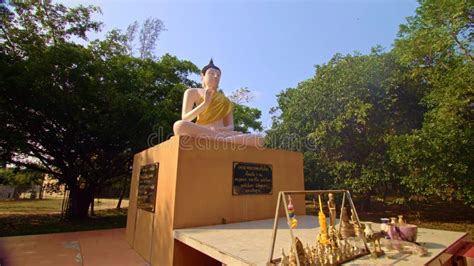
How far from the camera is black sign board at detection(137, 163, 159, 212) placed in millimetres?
4367

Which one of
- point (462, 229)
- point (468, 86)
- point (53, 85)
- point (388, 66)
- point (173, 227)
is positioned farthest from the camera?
point (388, 66)

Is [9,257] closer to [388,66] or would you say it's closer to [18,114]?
[18,114]

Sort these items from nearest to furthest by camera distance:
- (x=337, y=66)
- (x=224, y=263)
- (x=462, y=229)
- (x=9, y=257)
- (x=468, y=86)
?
(x=224, y=263), (x=9, y=257), (x=468, y=86), (x=462, y=229), (x=337, y=66)

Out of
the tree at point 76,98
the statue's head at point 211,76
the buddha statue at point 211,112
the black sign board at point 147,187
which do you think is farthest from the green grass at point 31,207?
the statue's head at point 211,76

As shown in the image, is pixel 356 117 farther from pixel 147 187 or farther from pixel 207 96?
pixel 147 187

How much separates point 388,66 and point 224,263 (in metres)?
8.69

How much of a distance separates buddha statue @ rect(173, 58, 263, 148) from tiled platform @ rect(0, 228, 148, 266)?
2490 millimetres

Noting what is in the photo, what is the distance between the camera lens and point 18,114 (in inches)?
303

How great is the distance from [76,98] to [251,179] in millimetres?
6295

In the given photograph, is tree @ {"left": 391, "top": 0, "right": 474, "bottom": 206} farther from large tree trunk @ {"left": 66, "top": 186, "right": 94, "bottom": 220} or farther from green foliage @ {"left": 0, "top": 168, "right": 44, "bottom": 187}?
green foliage @ {"left": 0, "top": 168, "right": 44, "bottom": 187}

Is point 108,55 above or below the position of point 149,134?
above

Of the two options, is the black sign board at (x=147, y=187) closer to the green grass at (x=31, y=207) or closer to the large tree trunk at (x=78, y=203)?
the large tree trunk at (x=78, y=203)

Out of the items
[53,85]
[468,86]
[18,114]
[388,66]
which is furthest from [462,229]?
[18,114]

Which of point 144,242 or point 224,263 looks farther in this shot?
point 144,242
